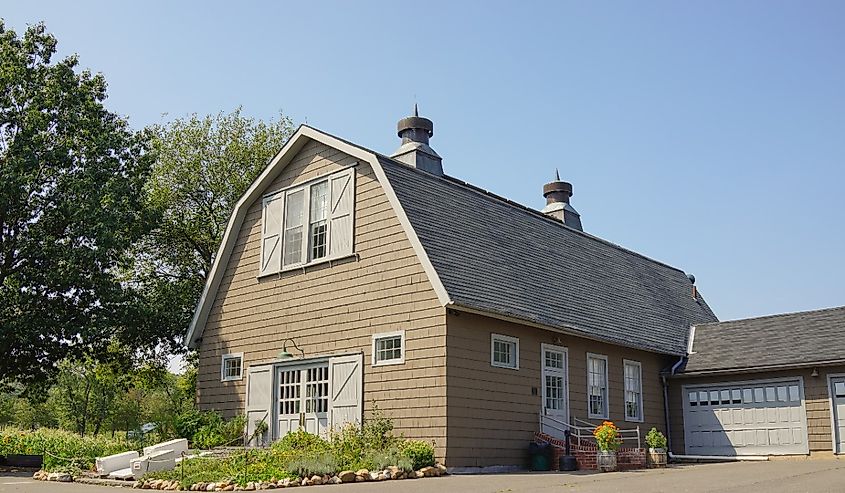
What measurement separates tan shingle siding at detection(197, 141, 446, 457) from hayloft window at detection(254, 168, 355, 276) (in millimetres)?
230

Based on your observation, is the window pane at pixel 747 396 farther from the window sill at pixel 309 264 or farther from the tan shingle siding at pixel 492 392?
the window sill at pixel 309 264

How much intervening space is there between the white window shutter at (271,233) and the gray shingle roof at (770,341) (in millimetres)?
10756

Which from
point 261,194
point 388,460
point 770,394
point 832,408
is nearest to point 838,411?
point 832,408

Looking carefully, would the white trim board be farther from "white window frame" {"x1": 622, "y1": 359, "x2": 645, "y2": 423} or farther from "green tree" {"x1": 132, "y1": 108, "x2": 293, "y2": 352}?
"green tree" {"x1": 132, "y1": 108, "x2": 293, "y2": 352}

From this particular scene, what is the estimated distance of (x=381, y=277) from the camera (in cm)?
1698

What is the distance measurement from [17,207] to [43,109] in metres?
2.86

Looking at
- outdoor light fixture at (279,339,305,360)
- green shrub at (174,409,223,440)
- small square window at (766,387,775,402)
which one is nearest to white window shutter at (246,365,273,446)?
outdoor light fixture at (279,339,305,360)

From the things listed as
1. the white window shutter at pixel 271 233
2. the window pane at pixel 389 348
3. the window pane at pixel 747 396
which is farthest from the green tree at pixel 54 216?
the window pane at pixel 747 396

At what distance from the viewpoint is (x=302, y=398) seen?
1800 centimetres

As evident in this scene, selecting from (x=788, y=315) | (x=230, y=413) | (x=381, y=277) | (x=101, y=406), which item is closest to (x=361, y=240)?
(x=381, y=277)

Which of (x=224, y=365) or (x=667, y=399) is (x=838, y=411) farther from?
(x=224, y=365)

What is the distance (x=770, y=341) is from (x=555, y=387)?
6.98m

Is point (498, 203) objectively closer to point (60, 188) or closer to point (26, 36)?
point (60, 188)

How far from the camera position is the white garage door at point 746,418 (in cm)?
1955
